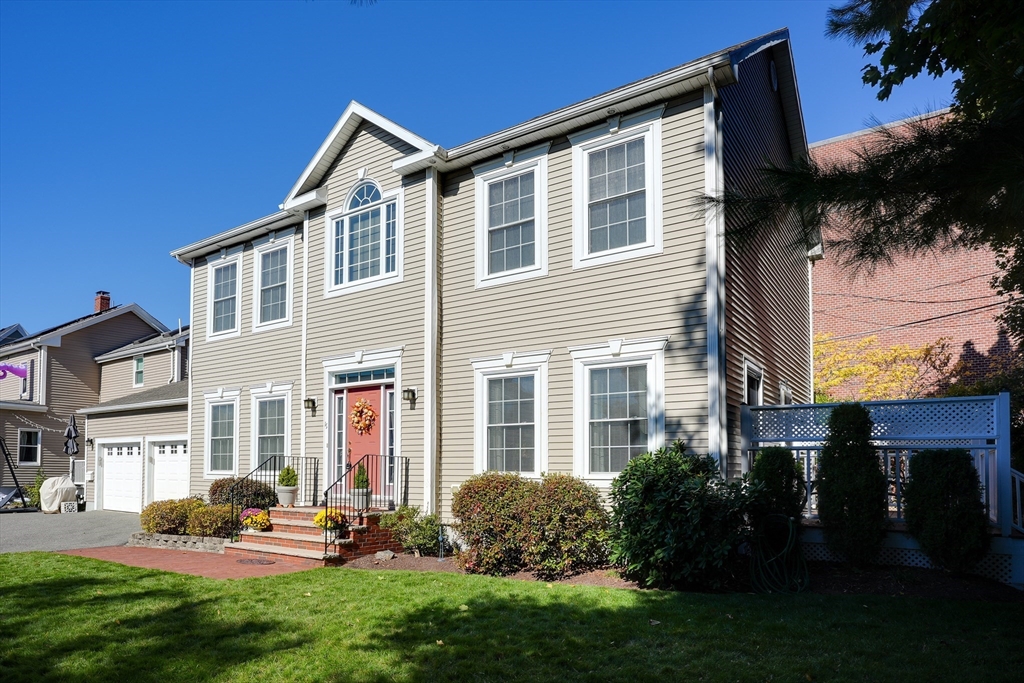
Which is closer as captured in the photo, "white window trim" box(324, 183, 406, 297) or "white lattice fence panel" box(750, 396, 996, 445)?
"white lattice fence panel" box(750, 396, 996, 445)

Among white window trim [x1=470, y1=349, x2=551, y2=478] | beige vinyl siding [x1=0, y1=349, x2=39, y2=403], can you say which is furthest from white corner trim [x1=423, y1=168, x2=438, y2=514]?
beige vinyl siding [x1=0, y1=349, x2=39, y2=403]

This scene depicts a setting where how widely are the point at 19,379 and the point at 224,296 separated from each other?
18.4 metres

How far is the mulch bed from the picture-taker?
7.51m

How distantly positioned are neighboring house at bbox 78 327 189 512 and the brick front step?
818 cm

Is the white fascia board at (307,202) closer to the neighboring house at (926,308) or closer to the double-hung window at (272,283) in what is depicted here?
the double-hung window at (272,283)

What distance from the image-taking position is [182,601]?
27.1 feet

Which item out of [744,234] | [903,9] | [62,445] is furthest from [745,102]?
→ [62,445]

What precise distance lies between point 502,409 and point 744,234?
6744 millimetres

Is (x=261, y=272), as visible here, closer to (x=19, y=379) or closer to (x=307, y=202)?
(x=307, y=202)

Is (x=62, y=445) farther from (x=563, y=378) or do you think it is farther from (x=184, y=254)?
(x=563, y=378)

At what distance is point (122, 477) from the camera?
2219 centimetres

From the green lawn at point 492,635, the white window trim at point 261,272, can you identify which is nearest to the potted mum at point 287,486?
the white window trim at point 261,272

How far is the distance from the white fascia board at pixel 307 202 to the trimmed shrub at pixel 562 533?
7580 mm

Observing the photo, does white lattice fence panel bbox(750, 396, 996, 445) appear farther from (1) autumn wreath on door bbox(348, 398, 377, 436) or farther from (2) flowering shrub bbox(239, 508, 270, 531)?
(2) flowering shrub bbox(239, 508, 270, 531)
